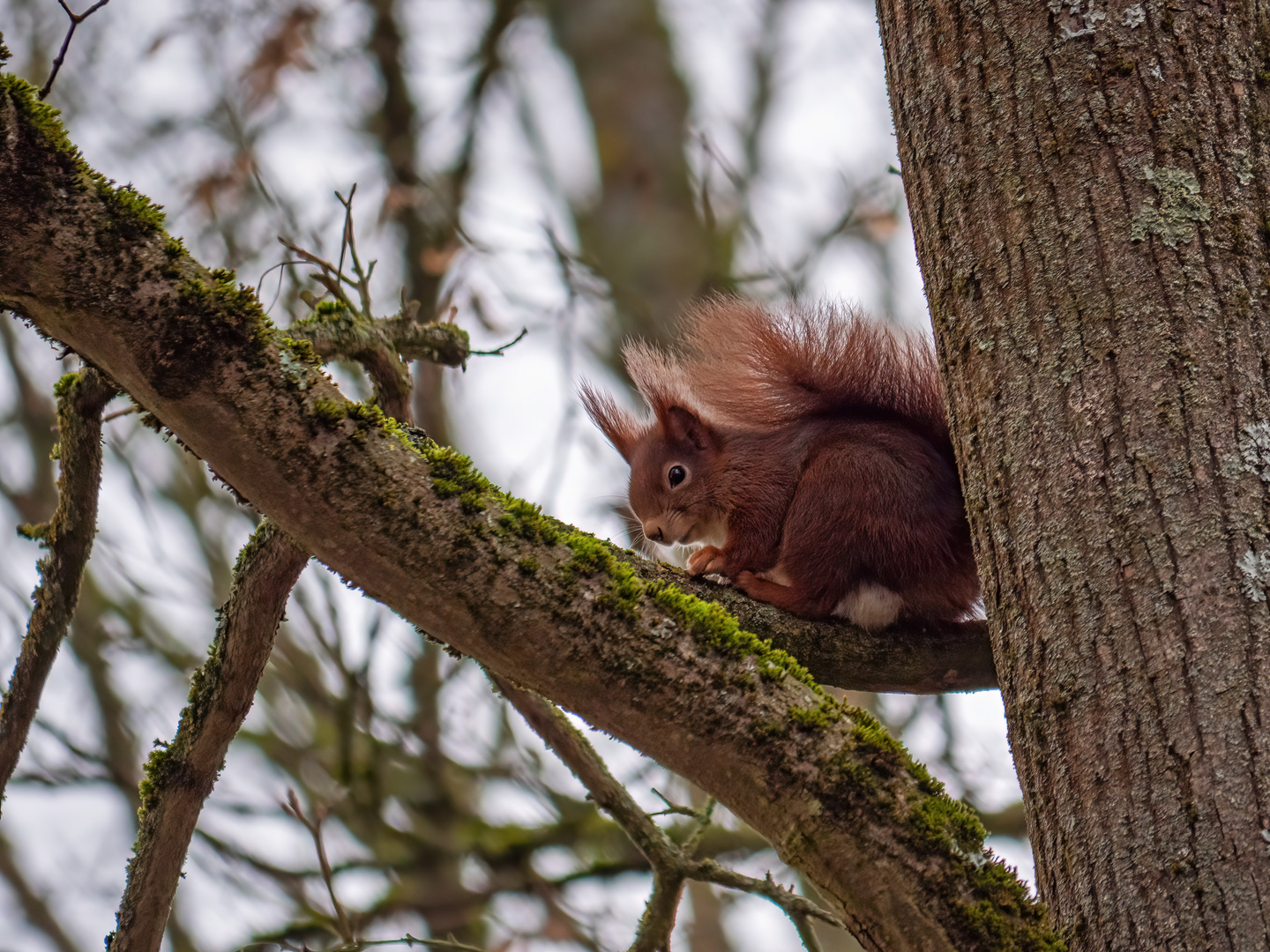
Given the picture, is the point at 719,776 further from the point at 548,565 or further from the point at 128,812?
the point at 128,812

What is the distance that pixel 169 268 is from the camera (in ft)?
4.77

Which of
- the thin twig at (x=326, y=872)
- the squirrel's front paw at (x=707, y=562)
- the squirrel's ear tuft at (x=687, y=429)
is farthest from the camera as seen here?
the squirrel's ear tuft at (x=687, y=429)

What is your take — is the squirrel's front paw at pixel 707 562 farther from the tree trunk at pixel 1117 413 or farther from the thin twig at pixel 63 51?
the thin twig at pixel 63 51

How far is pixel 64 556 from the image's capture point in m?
1.77

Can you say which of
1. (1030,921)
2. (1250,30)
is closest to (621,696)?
(1030,921)

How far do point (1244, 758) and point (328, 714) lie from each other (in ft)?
13.1

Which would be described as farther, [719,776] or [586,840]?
[586,840]

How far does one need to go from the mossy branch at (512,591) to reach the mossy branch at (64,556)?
33 centimetres

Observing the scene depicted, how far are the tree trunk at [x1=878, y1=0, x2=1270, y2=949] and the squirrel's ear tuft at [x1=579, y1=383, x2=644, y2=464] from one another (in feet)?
→ 6.08

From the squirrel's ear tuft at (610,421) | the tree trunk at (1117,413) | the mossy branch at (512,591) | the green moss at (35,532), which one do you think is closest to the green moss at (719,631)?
the mossy branch at (512,591)

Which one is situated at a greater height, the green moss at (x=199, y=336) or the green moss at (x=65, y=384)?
the green moss at (x=65, y=384)

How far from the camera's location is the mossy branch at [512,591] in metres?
1.44

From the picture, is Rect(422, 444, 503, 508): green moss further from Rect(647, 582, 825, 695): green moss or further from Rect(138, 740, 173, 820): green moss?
Rect(138, 740, 173, 820): green moss

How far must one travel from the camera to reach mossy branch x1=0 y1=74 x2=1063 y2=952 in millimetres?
1436
